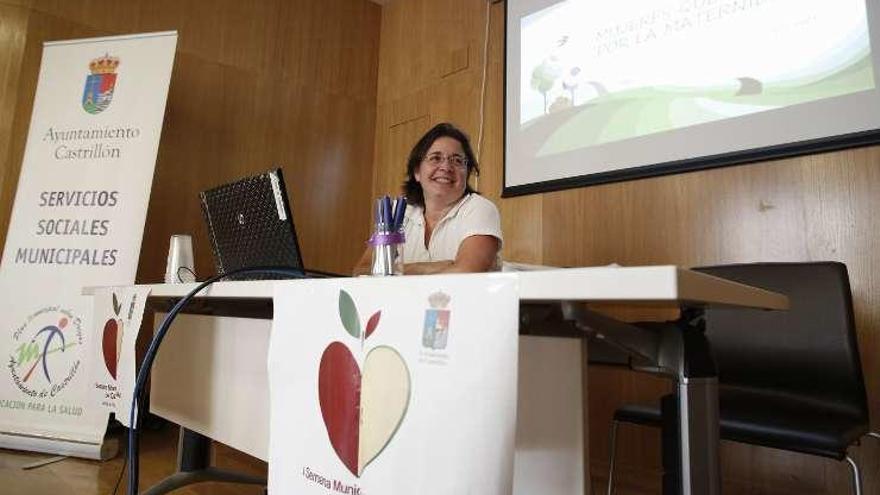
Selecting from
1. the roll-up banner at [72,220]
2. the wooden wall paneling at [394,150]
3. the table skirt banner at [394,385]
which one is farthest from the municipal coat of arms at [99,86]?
the table skirt banner at [394,385]

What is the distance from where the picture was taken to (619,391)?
211 cm

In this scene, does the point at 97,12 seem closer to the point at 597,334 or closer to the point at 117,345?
the point at 117,345

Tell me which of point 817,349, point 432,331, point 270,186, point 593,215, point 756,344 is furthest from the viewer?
point 593,215

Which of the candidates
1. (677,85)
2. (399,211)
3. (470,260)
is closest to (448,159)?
(470,260)

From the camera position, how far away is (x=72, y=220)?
2.24m

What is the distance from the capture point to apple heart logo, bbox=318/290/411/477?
1.82ft

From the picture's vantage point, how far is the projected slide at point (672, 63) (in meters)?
1.72

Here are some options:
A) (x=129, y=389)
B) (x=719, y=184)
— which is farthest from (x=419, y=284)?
(x=719, y=184)

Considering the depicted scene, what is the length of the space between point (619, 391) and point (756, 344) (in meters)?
0.73

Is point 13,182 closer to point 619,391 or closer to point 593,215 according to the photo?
point 593,215

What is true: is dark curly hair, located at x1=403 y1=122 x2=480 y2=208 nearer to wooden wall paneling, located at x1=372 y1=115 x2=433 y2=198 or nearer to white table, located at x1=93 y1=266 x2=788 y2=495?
white table, located at x1=93 y1=266 x2=788 y2=495

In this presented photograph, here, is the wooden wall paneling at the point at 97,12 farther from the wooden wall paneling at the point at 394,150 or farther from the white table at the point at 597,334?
the white table at the point at 597,334

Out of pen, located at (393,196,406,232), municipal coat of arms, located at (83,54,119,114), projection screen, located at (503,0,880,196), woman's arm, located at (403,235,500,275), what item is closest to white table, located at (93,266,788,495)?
pen, located at (393,196,406,232)

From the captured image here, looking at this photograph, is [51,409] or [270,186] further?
[51,409]
